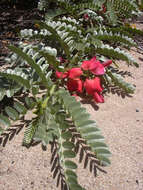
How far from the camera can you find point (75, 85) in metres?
1.44

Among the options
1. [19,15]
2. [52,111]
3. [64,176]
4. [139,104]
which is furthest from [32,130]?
[19,15]

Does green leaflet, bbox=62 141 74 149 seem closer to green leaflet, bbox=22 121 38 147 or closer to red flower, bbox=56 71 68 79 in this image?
green leaflet, bbox=22 121 38 147

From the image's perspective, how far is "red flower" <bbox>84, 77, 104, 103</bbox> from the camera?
4.62 feet

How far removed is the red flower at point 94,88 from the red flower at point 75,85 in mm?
36

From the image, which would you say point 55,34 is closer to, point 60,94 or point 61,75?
point 61,75

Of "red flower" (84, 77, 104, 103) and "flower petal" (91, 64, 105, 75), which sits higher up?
"flower petal" (91, 64, 105, 75)

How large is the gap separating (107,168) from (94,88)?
0.47 m

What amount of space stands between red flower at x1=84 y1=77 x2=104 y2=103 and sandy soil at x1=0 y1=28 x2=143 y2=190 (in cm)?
8

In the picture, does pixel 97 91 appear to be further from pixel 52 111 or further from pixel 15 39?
pixel 15 39

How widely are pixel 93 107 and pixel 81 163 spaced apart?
0.42 metres

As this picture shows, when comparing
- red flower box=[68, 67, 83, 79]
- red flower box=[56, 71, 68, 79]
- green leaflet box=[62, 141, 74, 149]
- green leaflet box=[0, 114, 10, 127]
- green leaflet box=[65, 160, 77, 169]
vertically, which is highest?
red flower box=[68, 67, 83, 79]

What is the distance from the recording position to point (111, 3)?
81.3 inches

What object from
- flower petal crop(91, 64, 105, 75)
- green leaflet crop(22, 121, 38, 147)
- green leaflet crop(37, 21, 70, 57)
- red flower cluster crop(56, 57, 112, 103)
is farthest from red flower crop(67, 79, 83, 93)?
green leaflet crop(22, 121, 38, 147)

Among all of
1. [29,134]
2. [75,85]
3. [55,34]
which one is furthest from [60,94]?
[55,34]
